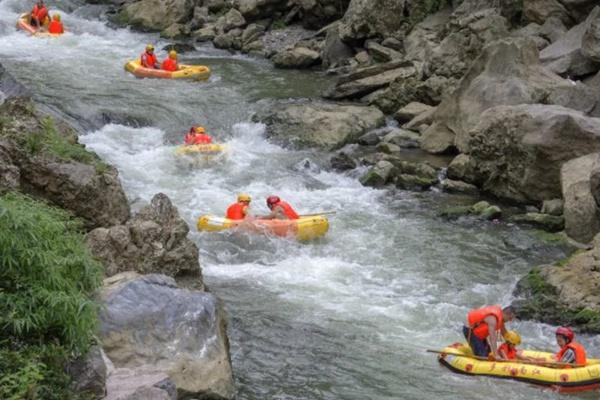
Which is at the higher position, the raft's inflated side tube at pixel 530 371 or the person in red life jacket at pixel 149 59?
the raft's inflated side tube at pixel 530 371

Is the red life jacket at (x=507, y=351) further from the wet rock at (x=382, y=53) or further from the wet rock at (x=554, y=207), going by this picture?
the wet rock at (x=382, y=53)

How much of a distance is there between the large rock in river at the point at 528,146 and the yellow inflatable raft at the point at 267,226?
389cm

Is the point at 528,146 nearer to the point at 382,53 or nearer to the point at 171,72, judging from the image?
the point at 382,53

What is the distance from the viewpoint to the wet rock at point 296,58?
81.6 ft

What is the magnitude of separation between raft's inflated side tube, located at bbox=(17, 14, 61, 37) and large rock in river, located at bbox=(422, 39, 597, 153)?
12.8m

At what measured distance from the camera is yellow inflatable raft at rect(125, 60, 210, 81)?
22.5 m

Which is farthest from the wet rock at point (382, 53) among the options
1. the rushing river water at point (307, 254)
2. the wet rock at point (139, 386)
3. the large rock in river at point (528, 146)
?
the wet rock at point (139, 386)

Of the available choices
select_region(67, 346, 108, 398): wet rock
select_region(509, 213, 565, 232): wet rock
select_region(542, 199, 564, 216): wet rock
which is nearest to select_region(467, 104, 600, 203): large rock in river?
select_region(542, 199, 564, 216): wet rock

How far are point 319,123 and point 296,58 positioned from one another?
6.06 m

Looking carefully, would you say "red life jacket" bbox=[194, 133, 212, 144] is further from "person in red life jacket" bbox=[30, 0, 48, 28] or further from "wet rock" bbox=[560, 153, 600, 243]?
"person in red life jacket" bbox=[30, 0, 48, 28]

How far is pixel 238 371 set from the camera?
31.0 ft

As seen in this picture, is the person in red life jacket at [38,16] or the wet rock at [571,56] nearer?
the wet rock at [571,56]

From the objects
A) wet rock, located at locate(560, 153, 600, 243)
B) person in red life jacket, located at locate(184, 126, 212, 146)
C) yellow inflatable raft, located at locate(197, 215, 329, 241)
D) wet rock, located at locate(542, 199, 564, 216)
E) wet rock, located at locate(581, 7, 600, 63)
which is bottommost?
person in red life jacket, located at locate(184, 126, 212, 146)

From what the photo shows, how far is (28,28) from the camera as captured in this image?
86.5 feet
